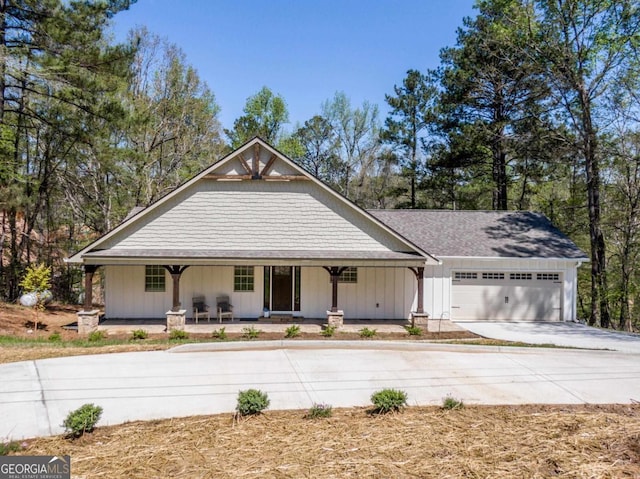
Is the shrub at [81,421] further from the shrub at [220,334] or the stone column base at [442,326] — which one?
the stone column base at [442,326]

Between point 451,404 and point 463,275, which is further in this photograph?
point 463,275

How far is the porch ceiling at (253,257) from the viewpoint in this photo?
12406mm

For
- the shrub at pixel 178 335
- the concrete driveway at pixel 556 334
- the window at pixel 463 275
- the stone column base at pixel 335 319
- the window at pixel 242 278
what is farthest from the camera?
the window at pixel 463 275

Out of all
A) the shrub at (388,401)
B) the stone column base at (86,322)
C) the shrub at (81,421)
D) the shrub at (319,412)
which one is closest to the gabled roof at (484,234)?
the shrub at (388,401)

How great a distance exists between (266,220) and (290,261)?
1909mm

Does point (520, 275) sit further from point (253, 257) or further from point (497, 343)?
point (253, 257)

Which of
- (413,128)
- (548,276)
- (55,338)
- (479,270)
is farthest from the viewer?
(413,128)

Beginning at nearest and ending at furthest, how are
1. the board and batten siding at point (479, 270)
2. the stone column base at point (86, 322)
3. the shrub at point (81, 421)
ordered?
the shrub at point (81, 421) → the stone column base at point (86, 322) → the board and batten siding at point (479, 270)

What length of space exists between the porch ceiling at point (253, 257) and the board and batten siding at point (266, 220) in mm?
370

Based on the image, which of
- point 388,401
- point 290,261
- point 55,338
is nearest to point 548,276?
point 290,261

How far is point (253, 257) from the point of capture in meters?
12.7

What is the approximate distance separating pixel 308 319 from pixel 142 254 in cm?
591

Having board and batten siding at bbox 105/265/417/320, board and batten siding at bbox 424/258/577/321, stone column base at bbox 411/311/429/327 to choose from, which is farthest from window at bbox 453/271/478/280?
stone column base at bbox 411/311/429/327

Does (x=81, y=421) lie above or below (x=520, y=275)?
below
